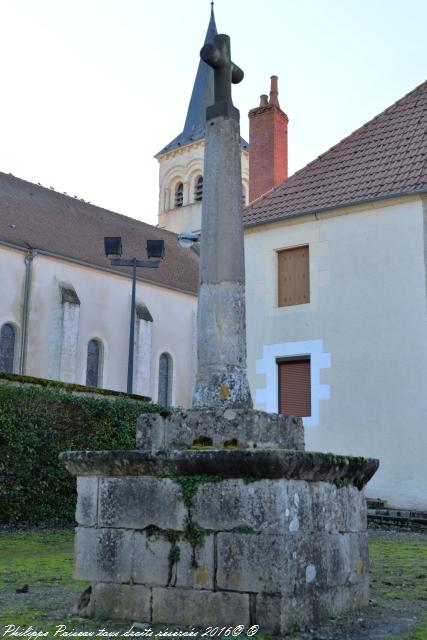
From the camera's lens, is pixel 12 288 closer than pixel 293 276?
No

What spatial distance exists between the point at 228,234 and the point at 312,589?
2611 millimetres

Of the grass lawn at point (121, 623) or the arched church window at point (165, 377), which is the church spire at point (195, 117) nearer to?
the arched church window at point (165, 377)

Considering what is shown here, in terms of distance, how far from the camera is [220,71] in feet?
19.3

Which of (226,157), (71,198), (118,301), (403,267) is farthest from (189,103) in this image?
(226,157)

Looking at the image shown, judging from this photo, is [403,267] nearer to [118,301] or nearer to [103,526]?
[103,526]

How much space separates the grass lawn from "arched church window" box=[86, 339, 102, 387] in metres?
19.0

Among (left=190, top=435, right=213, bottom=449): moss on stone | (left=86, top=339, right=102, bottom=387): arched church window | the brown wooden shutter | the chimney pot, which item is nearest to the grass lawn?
(left=190, top=435, right=213, bottom=449): moss on stone

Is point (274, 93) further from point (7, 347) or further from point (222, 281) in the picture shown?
point (222, 281)

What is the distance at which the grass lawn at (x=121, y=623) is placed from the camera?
4633 mm

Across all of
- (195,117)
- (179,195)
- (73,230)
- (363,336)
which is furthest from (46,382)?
(195,117)

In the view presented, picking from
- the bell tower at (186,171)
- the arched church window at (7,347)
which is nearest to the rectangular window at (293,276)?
the arched church window at (7,347)

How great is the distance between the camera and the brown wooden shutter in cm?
1420

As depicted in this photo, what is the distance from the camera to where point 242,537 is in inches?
180

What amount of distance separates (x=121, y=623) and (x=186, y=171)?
140 feet
